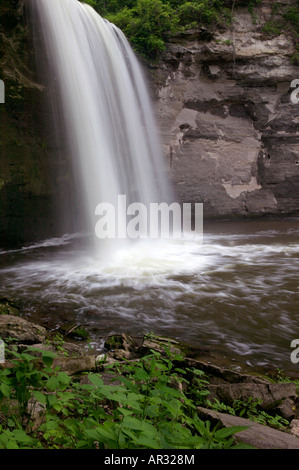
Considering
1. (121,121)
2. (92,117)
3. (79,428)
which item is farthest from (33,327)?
(121,121)

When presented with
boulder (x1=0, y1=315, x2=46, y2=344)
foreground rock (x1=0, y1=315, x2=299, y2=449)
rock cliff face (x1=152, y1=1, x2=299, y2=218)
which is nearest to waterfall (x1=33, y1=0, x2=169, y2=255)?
rock cliff face (x1=152, y1=1, x2=299, y2=218)

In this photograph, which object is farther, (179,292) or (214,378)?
(179,292)

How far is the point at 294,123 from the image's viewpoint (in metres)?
10.2

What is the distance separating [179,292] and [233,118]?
7655 millimetres

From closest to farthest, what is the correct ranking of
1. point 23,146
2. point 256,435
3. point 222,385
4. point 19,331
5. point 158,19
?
point 256,435 < point 222,385 < point 19,331 < point 23,146 < point 158,19

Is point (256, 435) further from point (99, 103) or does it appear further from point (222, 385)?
point (99, 103)

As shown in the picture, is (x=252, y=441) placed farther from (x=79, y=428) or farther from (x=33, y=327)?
(x=33, y=327)

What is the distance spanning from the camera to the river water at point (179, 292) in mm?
3162

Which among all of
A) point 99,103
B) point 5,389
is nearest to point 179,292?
point 5,389

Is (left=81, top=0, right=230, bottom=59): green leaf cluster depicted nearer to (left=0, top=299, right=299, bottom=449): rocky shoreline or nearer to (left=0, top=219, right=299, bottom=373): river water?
(left=0, top=219, right=299, bottom=373): river water

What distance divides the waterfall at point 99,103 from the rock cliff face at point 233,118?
103 centimetres

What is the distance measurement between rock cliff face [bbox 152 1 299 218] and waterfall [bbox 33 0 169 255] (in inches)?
40.4

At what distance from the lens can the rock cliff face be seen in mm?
9547

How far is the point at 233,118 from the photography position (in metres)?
10.2
